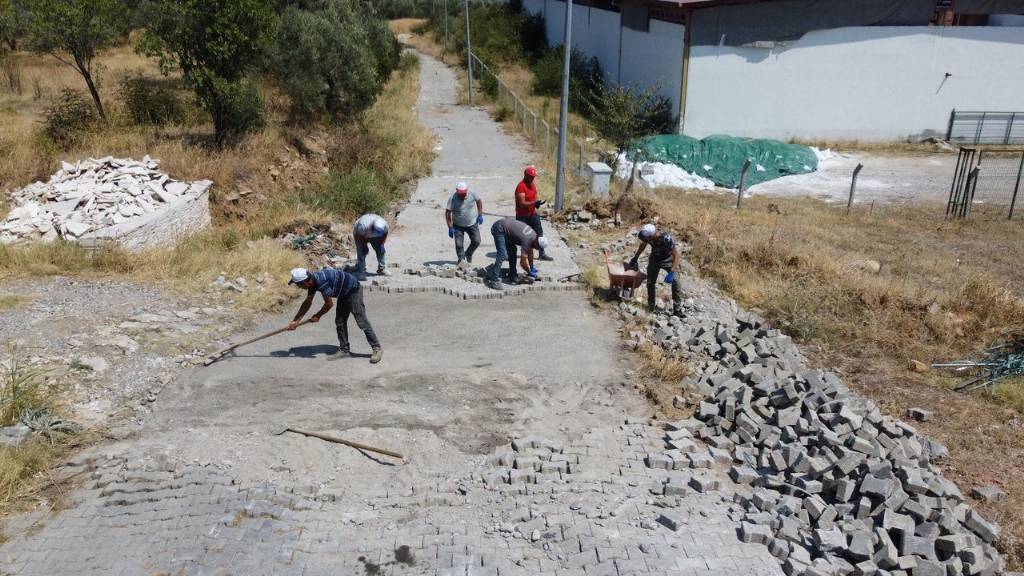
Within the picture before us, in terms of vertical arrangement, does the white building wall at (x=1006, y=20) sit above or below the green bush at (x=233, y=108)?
above

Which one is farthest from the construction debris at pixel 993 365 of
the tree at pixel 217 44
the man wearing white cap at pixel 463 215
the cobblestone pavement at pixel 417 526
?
the tree at pixel 217 44

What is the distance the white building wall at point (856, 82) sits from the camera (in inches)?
870

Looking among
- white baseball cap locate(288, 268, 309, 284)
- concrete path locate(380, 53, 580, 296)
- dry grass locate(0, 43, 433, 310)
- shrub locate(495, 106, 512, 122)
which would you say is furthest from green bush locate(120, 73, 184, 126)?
white baseball cap locate(288, 268, 309, 284)

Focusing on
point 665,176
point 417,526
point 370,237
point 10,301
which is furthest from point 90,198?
point 665,176

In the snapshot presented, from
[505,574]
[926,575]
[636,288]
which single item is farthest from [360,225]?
[926,575]

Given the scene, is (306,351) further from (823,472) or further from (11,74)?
(11,74)

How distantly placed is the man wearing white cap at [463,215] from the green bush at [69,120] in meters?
9.88

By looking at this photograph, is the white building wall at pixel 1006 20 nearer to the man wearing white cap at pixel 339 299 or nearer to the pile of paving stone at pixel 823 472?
the pile of paving stone at pixel 823 472

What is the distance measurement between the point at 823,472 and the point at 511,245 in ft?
17.6

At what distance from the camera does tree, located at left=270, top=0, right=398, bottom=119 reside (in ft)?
65.3

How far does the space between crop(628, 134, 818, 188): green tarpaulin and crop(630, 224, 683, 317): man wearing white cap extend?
922 centimetres

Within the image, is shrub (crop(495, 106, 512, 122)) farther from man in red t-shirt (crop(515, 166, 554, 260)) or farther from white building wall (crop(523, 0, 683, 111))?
man in red t-shirt (crop(515, 166, 554, 260))

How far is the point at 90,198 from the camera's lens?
11.9 metres

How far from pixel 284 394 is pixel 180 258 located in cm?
449
